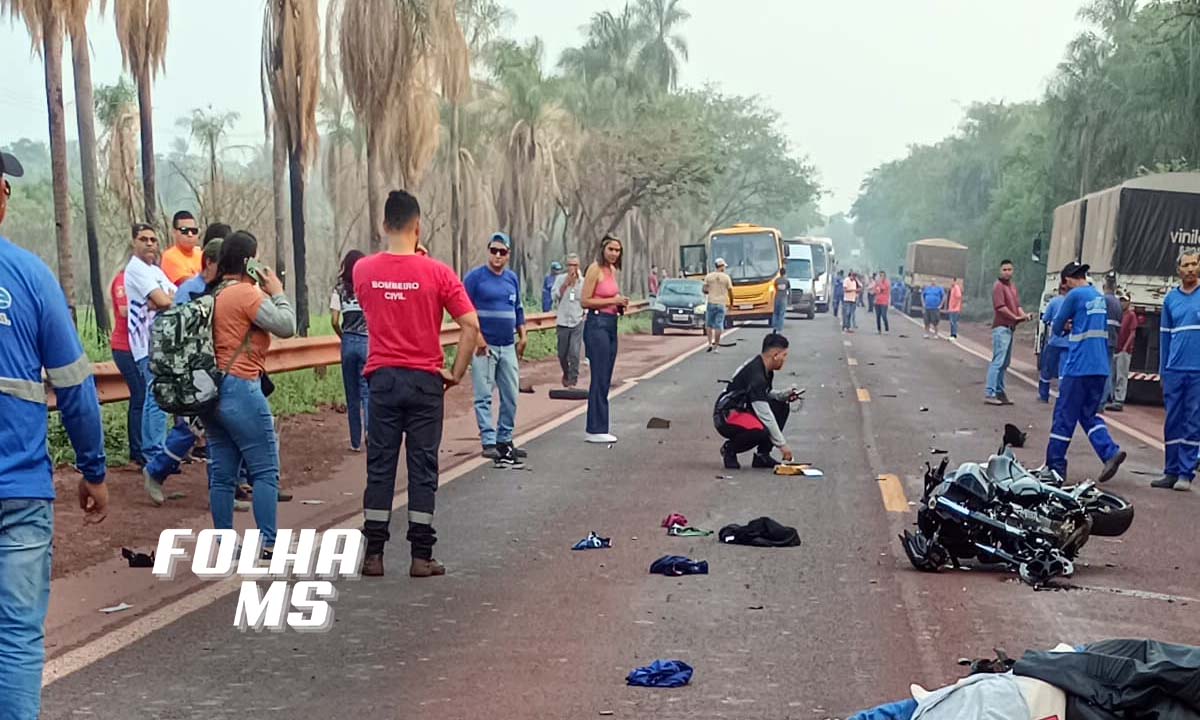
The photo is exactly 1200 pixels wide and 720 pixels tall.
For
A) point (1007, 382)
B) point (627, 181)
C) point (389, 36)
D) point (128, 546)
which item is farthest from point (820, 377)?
point (627, 181)

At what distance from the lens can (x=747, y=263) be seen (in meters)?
46.3

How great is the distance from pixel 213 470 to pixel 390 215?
1785 millimetres

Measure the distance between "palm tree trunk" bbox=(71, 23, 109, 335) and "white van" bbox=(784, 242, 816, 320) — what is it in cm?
3732

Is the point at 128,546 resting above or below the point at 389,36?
below

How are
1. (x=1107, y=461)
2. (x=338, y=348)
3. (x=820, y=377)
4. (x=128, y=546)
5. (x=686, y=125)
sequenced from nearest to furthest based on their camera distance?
(x=128, y=546) → (x=1107, y=461) → (x=338, y=348) → (x=820, y=377) → (x=686, y=125)

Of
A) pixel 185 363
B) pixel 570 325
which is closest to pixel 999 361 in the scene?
pixel 570 325

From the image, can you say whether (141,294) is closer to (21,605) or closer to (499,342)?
(499,342)

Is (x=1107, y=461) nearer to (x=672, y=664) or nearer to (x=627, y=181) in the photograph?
(x=672, y=664)

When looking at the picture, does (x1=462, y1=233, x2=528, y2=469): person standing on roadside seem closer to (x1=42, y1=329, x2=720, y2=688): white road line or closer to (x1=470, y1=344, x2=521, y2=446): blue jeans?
(x1=470, y1=344, x2=521, y2=446): blue jeans

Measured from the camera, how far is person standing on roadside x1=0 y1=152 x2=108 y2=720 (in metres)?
4.23

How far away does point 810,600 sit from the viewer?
758cm

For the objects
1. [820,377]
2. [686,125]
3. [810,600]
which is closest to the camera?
[810,600]

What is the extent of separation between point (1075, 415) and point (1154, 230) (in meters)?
11.9

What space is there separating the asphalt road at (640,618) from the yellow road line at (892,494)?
0.08 meters
